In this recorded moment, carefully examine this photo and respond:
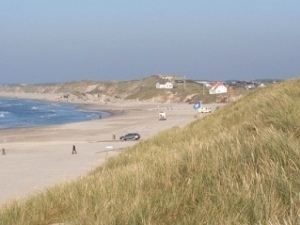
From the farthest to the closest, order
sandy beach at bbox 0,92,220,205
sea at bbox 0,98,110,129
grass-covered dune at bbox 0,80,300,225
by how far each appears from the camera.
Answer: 1. sea at bbox 0,98,110,129
2. sandy beach at bbox 0,92,220,205
3. grass-covered dune at bbox 0,80,300,225

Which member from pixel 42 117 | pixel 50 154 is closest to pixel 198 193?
pixel 50 154

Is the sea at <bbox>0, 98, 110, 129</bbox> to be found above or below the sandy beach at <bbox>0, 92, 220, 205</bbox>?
below

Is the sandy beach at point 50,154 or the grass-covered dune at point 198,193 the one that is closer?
the grass-covered dune at point 198,193

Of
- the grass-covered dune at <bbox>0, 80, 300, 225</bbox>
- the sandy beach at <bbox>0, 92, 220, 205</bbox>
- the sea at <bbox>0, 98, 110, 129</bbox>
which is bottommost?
the sea at <bbox>0, 98, 110, 129</bbox>

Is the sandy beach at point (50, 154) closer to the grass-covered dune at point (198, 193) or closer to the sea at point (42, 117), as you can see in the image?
the grass-covered dune at point (198, 193)

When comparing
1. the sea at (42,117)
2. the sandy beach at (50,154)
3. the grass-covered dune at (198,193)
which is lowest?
the sea at (42,117)

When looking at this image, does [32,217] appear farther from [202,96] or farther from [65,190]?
[202,96]

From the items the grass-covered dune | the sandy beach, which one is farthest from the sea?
the grass-covered dune

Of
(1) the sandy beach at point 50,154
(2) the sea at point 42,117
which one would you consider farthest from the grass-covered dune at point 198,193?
(2) the sea at point 42,117

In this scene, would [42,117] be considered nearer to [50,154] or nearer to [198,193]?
[50,154]

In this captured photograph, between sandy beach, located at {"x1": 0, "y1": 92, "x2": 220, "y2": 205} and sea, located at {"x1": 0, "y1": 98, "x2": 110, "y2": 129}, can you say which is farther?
sea, located at {"x1": 0, "y1": 98, "x2": 110, "y2": 129}

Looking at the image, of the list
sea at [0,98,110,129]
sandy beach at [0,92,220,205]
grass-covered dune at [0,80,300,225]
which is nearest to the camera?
grass-covered dune at [0,80,300,225]

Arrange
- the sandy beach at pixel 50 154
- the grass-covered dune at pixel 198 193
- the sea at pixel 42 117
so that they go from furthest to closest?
1. the sea at pixel 42 117
2. the sandy beach at pixel 50 154
3. the grass-covered dune at pixel 198 193

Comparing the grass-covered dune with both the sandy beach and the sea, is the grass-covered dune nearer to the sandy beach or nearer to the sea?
the sandy beach
